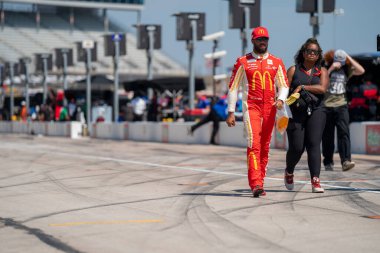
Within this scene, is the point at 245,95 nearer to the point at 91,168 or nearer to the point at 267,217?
the point at 267,217

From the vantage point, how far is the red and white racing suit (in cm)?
1009

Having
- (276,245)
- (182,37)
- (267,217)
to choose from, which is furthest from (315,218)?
(182,37)

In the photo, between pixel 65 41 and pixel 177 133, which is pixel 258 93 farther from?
pixel 65 41

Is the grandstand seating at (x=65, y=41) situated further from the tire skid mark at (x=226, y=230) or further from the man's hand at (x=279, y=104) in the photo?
the tire skid mark at (x=226, y=230)

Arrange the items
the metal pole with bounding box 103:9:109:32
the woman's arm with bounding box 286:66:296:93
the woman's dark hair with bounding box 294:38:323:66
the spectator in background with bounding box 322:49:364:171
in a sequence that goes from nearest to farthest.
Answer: the woman's dark hair with bounding box 294:38:323:66 → the woman's arm with bounding box 286:66:296:93 → the spectator in background with bounding box 322:49:364:171 → the metal pole with bounding box 103:9:109:32

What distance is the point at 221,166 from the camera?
15.8 metres

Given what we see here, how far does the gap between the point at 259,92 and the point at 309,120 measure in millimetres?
701

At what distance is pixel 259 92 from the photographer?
10125 millimetres

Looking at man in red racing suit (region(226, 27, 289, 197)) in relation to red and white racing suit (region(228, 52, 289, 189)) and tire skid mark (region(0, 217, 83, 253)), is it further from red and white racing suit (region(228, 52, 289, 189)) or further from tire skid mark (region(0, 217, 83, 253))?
tire skid mark (region(0, 217, 83, 253))

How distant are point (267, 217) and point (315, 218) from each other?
0.41 meters

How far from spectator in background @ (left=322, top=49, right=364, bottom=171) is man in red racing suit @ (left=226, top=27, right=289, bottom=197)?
400cm

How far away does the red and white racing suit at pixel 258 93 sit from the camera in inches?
397

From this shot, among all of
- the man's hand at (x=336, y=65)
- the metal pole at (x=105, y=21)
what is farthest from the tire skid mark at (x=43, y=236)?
the metal pole at (x=105, y=21)

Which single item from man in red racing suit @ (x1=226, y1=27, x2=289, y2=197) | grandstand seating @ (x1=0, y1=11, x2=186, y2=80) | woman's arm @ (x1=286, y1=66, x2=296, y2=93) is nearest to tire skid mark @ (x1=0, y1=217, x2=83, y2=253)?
man in red racing suit @ (x1=226, y1=27, x2=289, y2=197)
